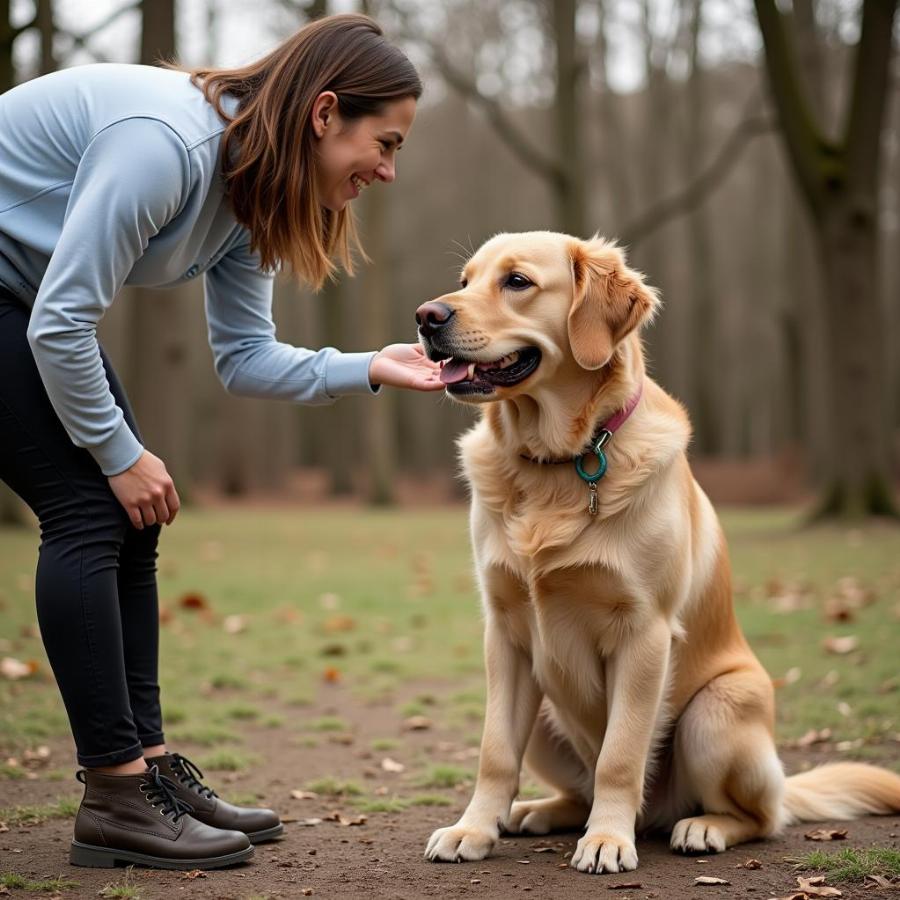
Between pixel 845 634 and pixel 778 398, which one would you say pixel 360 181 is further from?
pixel 778 398

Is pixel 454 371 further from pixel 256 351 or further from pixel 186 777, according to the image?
pixel 186 777

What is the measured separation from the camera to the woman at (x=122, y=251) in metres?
2.69

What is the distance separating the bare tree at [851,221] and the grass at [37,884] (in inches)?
386

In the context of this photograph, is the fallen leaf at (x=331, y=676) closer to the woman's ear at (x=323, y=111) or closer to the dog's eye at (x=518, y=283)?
the dog's eye at (x=518, y=283)

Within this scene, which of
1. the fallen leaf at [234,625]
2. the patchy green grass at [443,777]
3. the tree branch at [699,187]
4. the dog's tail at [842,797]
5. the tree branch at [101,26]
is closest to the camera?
the dog's tail at [842,797]

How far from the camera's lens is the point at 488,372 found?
3311 millimetres

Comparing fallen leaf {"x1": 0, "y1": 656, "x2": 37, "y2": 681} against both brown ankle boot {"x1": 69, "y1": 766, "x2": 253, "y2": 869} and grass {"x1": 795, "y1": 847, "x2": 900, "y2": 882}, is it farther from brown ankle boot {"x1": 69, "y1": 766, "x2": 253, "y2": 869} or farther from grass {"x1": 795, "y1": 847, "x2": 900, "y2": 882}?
grass {"x1": 795, "y1": 847, "x2": 900, "y2": 882}

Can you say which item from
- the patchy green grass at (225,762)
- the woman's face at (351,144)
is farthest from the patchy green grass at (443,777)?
the woman's face at (351,144)

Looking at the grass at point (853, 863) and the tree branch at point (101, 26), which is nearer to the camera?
the grass at point (853, 863)

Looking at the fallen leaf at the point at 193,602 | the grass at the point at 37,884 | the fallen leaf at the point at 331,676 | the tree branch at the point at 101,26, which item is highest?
the tree branch at the point at 101,26

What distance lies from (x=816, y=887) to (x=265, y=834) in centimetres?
149

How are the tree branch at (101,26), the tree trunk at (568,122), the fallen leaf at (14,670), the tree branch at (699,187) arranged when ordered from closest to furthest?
the fallen leaf at (14,670) < the tree branch at (101,26) < the tree trunk at (568,122) < the tree branch at (699,187)

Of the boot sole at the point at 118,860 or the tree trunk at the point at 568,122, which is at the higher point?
the tree trunk at the point at 568,122

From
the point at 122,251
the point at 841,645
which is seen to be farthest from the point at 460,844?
the point at 841,645
